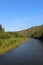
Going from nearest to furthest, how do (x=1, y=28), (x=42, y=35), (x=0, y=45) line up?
1. (x=0, y=45)
2. (x=1, y=28)
3. (x=42, y=35)

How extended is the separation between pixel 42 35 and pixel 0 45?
96.9 m

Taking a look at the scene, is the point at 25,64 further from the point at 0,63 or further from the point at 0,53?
the point at 0,53

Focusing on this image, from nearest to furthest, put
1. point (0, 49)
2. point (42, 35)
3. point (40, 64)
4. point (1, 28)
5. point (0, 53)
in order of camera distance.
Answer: point (40, 64), point (0, 53), point (0, 49), point (1, 28), point (42, 35)

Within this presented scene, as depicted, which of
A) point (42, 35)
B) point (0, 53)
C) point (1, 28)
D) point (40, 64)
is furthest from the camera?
point (42, 35)

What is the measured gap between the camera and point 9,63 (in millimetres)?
34125

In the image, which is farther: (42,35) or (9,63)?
(42,35)

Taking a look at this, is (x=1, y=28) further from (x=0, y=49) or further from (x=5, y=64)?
(x=5, y=64)

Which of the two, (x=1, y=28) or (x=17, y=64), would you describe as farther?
(x=1, y=28)

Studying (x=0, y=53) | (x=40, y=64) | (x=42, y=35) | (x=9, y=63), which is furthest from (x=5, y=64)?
(x=42, y=35)

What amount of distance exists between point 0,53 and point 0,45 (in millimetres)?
7710

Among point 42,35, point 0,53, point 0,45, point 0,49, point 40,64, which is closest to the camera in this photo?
point 40,64

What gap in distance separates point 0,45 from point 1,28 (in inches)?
2896

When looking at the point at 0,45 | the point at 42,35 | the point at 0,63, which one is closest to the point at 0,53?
the point at 0,45

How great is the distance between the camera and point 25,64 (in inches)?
1297
